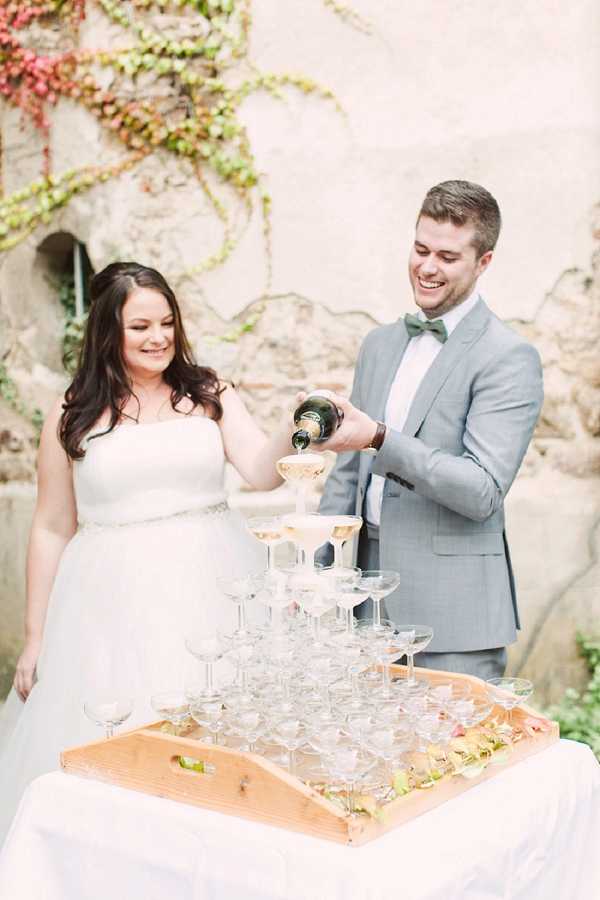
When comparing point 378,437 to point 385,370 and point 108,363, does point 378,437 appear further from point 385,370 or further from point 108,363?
point 108,363

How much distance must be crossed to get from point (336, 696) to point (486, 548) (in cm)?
88

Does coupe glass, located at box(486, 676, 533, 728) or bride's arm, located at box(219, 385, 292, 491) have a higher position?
bride's arm, located at box(219, 385, 292, 491)

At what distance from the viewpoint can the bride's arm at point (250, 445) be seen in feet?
10.3

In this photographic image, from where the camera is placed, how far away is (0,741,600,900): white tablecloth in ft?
5.62

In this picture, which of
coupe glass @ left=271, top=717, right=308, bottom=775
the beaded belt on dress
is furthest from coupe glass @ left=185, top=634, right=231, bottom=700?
the beaded belt on dress

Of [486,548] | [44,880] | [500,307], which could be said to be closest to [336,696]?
[44,880]

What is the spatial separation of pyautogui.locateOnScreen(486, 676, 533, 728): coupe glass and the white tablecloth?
11 centimetres

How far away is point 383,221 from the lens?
16.1ft

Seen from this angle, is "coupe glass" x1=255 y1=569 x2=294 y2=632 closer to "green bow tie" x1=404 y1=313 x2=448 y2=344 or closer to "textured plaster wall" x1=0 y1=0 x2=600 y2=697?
"green bow tie" x1=404 y1=313 x2=448 y2=344

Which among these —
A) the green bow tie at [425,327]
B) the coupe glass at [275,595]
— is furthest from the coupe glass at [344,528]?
the green bow tie at [425,327]

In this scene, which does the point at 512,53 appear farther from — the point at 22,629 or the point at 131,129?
the point at 22,629

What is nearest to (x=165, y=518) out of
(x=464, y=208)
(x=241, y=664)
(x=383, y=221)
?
(x=241, y=664)

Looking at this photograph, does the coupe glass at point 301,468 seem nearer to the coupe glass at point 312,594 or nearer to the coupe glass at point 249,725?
the coupe glass at point 312,594

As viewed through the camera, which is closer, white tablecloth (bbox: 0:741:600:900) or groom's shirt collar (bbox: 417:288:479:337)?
white tablecloth (bbox: 0:741:600:900)
